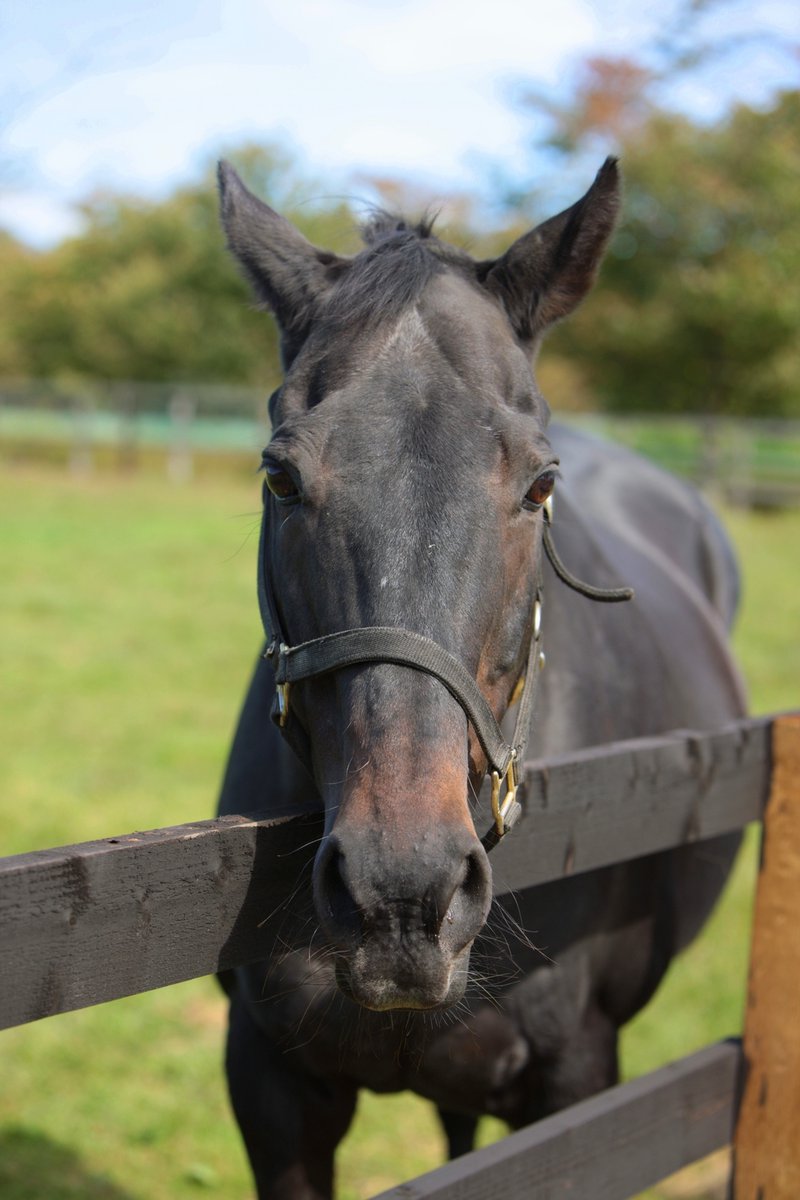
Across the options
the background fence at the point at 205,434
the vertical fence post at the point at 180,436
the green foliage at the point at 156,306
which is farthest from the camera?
the green foliage at the point at 156,306

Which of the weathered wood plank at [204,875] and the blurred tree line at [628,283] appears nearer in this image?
the weathered wood plank at [204,875]

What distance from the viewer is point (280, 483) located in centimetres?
189

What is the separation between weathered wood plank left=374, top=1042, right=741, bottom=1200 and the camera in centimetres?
200

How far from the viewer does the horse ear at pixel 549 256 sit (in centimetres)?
220

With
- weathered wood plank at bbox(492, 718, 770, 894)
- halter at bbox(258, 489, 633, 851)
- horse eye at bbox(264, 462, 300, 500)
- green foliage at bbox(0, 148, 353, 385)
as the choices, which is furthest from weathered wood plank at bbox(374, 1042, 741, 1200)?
green foliage at bbox(0, 148, 353, 385)

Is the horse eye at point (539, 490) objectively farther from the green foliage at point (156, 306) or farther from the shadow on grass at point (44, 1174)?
the green foliage at point (156, 306)

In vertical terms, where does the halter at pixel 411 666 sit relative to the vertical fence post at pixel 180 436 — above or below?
below

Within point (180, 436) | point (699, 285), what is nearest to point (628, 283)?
point (699, 285)

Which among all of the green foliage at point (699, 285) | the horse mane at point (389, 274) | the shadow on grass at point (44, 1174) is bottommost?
the shadow on grass at point (44, 1174)

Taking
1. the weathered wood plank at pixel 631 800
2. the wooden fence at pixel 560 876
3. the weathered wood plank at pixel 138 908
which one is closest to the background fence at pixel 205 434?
the weathered wood plank at pixel 631 800

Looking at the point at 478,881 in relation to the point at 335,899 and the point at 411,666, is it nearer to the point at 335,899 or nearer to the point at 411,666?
the point at 335,899

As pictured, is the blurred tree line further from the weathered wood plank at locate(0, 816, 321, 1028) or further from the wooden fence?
the weathered wood plank at locate(0, 816, 321, 1028)

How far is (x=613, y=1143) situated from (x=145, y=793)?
191 inches

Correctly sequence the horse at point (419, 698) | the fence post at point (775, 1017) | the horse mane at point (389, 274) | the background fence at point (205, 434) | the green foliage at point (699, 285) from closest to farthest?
the horse at point (419, 698)
the horse mane at point (389, 274)
the fence post at point (775, 1017)
the background fence at point (205, 434)
the green foliage at point (699, 285)
